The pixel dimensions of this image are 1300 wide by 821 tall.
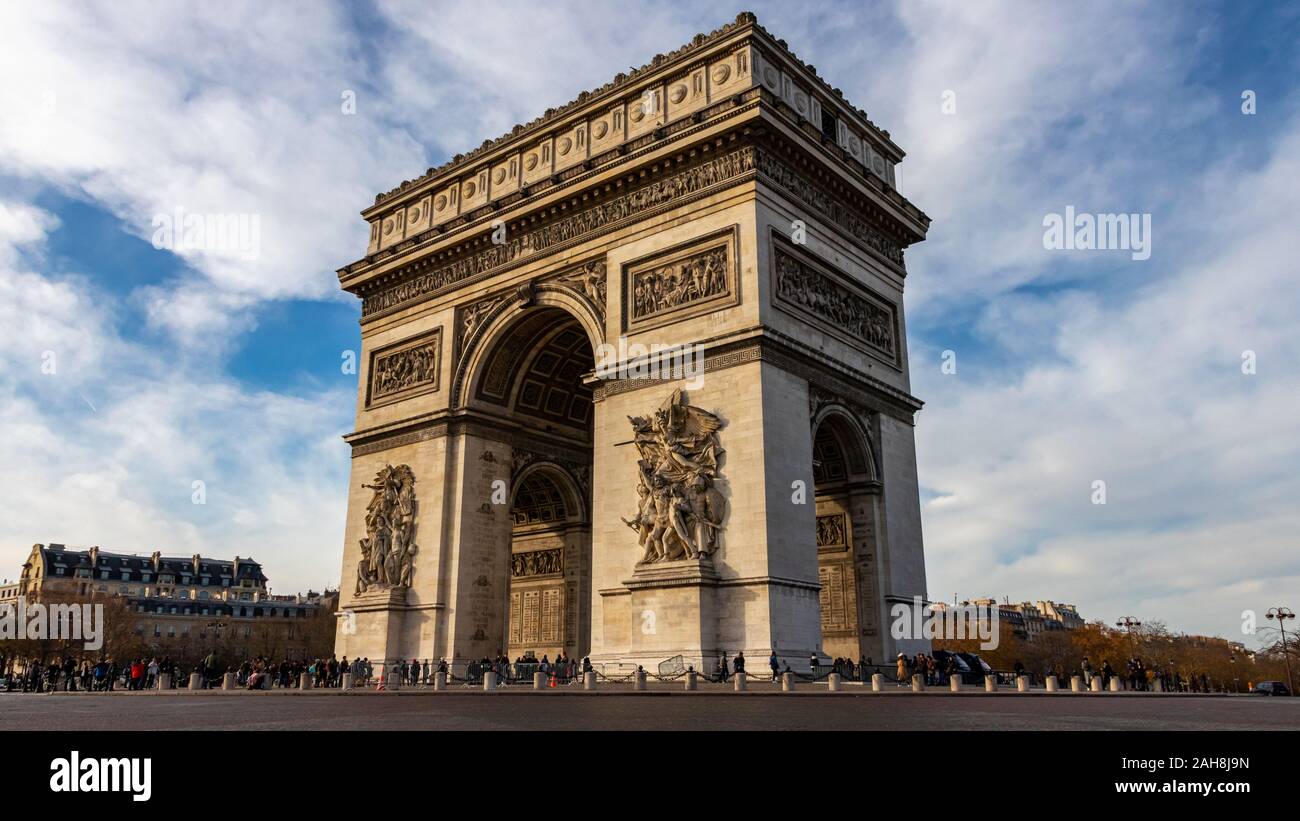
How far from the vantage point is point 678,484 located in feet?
68.7

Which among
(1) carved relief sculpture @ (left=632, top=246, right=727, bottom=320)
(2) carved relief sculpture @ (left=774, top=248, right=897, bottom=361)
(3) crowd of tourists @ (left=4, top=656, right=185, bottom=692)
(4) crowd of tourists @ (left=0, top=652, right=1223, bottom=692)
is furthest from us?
(3) crowd of tourists @ (left=4, top=656, right=185, bottom=692)

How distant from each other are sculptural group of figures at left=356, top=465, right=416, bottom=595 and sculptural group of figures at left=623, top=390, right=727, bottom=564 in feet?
26.4

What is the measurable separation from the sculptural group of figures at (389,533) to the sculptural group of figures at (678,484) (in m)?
8.05

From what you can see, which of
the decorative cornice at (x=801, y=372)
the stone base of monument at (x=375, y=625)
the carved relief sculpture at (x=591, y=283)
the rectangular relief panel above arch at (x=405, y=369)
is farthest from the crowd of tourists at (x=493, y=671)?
the carved relief sculpture at (x=591, y=283)

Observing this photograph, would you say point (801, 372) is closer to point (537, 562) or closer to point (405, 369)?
point (405, 369)

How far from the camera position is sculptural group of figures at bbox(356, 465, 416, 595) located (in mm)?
26406

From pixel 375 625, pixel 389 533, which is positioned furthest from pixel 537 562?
pixel 375 625

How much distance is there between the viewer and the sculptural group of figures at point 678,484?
20484mm

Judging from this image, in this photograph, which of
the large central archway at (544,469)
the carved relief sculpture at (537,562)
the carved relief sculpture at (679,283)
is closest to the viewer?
the carved relief sculpture at (679,283)

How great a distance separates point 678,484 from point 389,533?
396 inches

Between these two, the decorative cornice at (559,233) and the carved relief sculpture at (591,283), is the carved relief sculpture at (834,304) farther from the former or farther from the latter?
the carved relief sculpture at (591,283)

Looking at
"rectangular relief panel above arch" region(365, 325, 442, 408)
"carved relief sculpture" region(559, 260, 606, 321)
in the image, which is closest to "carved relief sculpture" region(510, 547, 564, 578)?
"rectangular relief panel above arch" region(365, 325, 442, 408)

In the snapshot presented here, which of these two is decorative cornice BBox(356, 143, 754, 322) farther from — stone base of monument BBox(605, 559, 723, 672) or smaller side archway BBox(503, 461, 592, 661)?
stone base of monument BBox(605, 559, 723, 672)
